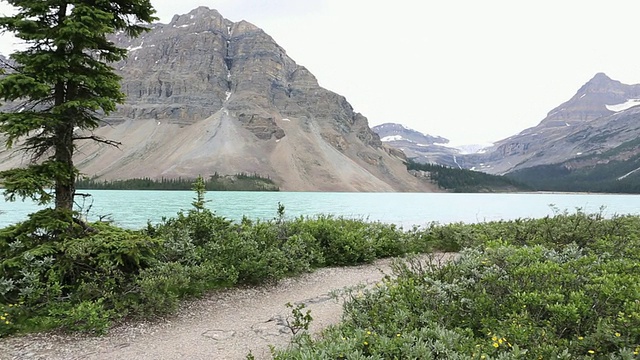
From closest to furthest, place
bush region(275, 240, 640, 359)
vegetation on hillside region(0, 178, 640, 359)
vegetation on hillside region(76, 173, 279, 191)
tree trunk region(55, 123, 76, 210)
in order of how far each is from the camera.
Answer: bush region(275, 240, 640, 359)
vegetation on hillside region(0, 178, 640, 359)
tree trunk region(55, 123, 76, 210)
vegetation on hillside region(76, 173, 279, 191)

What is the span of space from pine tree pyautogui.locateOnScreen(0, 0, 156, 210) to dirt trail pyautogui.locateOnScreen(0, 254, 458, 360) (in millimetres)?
3132

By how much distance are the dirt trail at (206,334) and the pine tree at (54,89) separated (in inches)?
123

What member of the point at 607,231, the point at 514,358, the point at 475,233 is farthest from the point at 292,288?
the point at 607,231

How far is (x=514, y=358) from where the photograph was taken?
4.41 metres

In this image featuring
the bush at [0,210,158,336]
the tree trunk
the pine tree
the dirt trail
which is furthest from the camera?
the tree trunk

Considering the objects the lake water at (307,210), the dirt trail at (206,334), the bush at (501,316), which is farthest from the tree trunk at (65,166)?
the bush at (501,316)

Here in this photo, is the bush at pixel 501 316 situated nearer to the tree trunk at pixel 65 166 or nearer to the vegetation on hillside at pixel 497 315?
the vegetation on hillside at pixel 497 315

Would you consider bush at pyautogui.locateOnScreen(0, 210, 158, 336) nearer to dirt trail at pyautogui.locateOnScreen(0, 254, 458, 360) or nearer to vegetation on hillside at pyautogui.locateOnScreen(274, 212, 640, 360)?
dirt trail at pyautogui.locateOnScreen(0, 254, 458, 360)

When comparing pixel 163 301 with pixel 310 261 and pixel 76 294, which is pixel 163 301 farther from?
pixel 310 261

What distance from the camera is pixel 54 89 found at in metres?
8.87

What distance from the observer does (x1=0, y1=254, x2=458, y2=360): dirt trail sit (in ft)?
21.7

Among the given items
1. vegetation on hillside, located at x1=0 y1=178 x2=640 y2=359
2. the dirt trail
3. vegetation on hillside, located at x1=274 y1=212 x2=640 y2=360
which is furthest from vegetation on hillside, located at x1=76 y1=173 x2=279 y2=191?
vegetation on hillside, located at x1=274 y1=212 x2=640 y2=360

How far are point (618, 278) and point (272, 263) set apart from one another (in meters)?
7.95

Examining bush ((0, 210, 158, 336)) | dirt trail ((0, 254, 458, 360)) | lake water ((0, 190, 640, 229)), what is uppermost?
bush ((0, 210, 158, 336))
